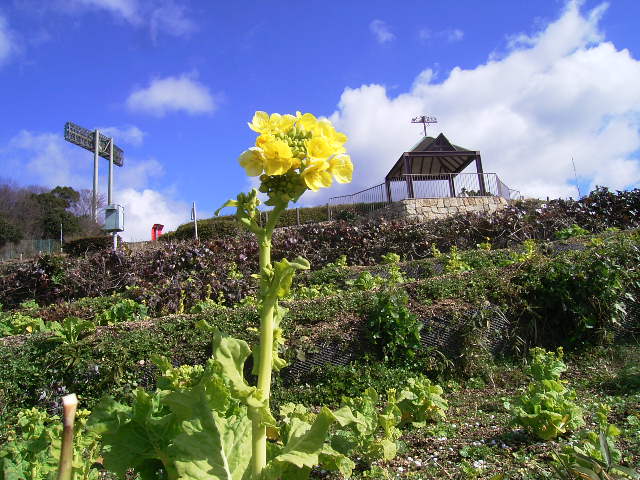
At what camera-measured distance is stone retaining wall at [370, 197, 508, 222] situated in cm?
1485

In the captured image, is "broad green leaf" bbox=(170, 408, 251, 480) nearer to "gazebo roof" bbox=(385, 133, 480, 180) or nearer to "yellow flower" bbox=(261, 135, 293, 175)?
"yellow flower" bbox=(261, 135, 293, 175)

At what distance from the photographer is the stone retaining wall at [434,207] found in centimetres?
1485

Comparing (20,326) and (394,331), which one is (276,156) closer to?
(394,331)

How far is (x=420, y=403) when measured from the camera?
2709mm

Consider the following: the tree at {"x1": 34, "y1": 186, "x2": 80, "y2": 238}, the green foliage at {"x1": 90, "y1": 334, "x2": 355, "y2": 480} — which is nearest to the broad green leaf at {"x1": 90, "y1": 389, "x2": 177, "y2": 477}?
the green foliage at {"x1": 90, "y1": 334, "x2": 355, "y2": 480}

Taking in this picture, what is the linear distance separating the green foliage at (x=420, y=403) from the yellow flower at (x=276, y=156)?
74.8 inches

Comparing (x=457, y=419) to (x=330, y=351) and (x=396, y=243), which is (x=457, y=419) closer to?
(x=330, y=351)

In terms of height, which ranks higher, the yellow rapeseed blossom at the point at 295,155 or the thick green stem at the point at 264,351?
the yellow rapeseed blossom at the point at 295,155

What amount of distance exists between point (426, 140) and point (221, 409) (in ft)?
66.3

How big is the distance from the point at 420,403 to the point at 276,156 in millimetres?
2028

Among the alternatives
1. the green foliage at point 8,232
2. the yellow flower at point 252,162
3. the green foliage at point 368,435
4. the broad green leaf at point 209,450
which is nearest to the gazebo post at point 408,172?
the green foliage at point 368,435

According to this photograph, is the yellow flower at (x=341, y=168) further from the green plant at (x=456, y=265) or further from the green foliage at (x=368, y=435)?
the green plant at (x=456, y=265)

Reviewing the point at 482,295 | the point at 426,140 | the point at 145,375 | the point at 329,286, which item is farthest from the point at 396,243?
the point at 426,140

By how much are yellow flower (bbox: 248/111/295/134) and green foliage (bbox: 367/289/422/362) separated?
2835 millimetres
